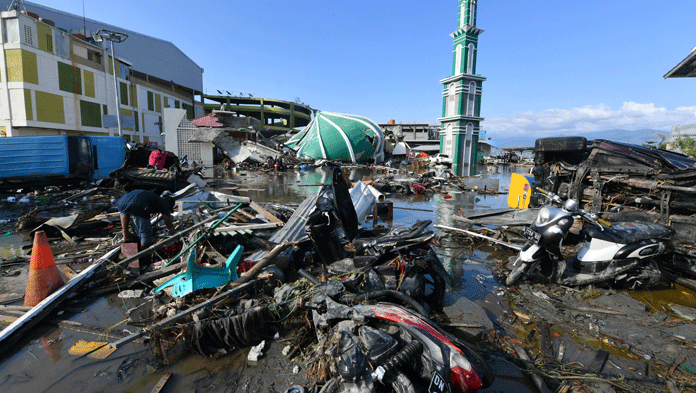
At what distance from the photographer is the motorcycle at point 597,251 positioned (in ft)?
14.3

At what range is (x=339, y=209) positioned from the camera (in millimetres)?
4719

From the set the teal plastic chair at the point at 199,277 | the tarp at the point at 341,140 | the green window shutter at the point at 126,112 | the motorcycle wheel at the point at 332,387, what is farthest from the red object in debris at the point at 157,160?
the green window shutter at the point at 126,112

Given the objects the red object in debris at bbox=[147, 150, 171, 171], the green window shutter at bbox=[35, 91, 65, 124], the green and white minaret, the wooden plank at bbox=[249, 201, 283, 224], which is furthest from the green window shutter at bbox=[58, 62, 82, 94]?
the green and white minaret

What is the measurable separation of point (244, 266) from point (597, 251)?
5189mm

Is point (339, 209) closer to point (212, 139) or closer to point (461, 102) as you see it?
point (461, 102)

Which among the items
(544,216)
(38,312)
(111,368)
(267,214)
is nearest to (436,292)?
(544,216)

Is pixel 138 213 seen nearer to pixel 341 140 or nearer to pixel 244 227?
pixel 244 227

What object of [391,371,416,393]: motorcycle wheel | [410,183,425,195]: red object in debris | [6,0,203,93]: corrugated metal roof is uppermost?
[6,0,203,93]: corrugated metal roof

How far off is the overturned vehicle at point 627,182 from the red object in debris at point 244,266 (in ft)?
21.5

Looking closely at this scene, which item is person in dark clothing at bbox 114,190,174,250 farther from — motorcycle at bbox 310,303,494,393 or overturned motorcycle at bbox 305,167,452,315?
motorcycle at bbox 310,303,494,393

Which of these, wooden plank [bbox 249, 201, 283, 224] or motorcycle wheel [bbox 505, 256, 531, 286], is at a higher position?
wooden plank [bbox 249, 201, 283, 224]

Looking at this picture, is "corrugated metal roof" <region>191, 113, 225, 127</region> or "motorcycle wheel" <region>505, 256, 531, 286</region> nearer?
"motorcycle wheel" <region>505, 256, 531, 286</region>

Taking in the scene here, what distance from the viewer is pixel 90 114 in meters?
27.4

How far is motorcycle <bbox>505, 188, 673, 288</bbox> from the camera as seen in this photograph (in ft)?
14.3
